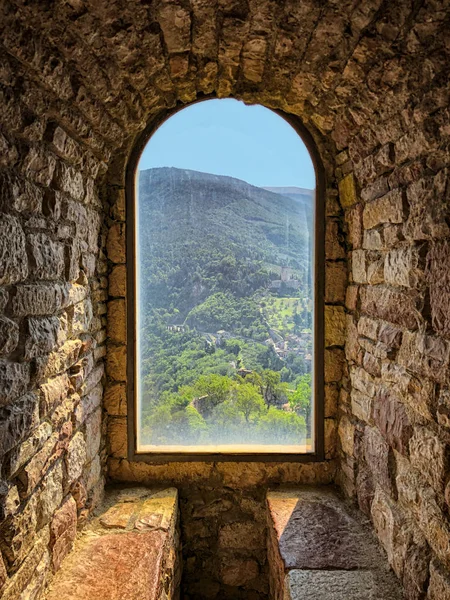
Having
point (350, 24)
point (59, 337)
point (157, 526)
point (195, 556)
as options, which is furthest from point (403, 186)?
point (195, 556)

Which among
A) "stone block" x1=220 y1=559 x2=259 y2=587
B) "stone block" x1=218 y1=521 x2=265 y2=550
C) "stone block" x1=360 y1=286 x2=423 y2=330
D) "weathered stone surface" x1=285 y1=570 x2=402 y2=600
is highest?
"stone block" x1=360 y1=286 x2=423 y2=330

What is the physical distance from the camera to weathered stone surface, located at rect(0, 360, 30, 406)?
1.42 m

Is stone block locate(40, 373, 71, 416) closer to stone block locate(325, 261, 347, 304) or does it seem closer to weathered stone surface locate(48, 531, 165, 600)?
weathered stone surface locate(48, 531, 165, 600)

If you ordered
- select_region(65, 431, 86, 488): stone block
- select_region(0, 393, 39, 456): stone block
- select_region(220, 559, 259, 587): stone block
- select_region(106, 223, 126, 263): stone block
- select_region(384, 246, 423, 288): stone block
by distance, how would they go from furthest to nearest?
select_region(220, 559, 259, 587): stone block, select_region(106, 223, 126, 263): stone block, select_region(65, 431, 86, 488): stone block, select_region(384, 246, 423, 288): stone block, select_region(0, 393, 39, 456): stone block

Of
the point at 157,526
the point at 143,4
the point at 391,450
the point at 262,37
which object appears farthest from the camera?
the point at 157,526

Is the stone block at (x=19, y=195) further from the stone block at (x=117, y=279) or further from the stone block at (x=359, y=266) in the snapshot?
the stone block at (x=359, y=266)

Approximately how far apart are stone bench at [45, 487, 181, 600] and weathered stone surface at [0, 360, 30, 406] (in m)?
0.88

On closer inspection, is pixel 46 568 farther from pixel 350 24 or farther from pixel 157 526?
pixel 350 24

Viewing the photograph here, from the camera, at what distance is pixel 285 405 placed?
9.31 ft

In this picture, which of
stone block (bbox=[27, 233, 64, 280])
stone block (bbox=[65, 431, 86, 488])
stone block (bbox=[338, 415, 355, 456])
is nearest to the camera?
stone block (bbox=[27, 233, 64, 280])

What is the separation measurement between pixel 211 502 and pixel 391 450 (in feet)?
4.02

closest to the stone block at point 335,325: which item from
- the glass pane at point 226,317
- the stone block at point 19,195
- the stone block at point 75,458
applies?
the glass pane at point 226,317

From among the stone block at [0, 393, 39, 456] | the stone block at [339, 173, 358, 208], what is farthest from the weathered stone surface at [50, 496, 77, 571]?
the stone block at [339, 173, 358, 208]

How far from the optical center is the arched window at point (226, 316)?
2.81 metres
